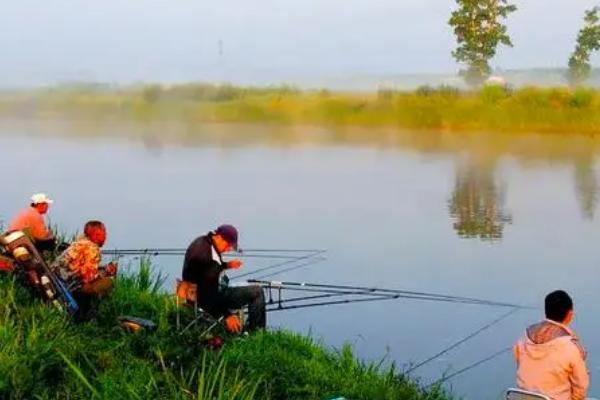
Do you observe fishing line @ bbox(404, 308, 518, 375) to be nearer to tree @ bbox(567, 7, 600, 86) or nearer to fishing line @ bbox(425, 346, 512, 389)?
fishing line @ bbox(425, 346, 512, 389)

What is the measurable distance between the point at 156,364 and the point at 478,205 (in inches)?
494

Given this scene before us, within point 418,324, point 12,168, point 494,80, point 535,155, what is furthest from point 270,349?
point 494,80

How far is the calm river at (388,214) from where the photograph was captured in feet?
25.6

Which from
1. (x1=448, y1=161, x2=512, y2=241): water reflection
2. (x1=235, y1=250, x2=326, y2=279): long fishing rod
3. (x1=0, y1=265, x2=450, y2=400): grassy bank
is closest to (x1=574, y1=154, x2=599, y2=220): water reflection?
(x1=448, y1=161, x2=512, y2=241): water reflection

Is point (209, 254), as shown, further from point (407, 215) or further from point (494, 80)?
point (494, 80)

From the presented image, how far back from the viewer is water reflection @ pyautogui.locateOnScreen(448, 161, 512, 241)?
13.8 meters

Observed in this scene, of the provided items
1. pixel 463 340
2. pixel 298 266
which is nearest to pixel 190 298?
pixel 463 340

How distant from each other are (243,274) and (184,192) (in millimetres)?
8468

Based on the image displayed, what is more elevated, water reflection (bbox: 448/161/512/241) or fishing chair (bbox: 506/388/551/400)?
fishing chair (bbox: 506/388/551/400)

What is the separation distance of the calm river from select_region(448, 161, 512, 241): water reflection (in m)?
0.04

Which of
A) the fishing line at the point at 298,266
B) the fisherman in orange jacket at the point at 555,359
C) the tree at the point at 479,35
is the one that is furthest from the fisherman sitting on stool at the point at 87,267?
the tree at the point at 479,35

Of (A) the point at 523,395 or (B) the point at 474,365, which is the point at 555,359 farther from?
(B) the point at 474,365

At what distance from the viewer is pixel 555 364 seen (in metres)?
4.18

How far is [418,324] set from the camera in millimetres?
7922
